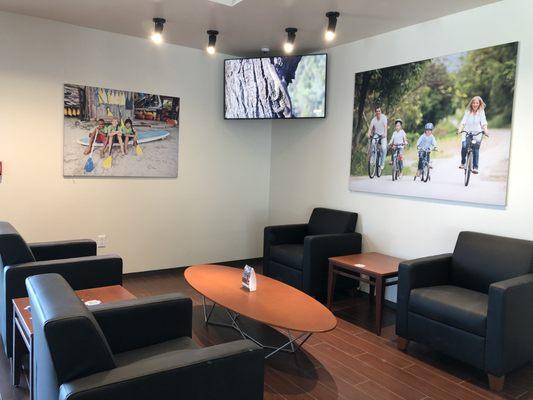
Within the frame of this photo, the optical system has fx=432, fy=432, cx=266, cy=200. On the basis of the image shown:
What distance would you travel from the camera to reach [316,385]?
273 cm

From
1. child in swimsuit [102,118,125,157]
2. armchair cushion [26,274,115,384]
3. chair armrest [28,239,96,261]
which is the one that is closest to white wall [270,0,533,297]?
child in swimsuit [102,118,125,157]

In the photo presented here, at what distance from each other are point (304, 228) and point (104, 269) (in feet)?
8.10

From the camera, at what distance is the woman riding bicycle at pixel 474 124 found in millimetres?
3484

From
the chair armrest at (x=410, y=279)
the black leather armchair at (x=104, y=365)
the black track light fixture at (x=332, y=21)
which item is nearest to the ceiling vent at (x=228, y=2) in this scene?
the black track light fixture at (x=332, y=21)

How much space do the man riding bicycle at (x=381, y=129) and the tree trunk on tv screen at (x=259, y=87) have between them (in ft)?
3.23

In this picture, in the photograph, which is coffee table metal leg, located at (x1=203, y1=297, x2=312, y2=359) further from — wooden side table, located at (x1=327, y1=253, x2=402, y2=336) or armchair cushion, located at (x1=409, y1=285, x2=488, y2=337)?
armchair cushion, located at (x1=409, y1=285, x2=488, y2=337)

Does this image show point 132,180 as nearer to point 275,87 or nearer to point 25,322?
point 275,87

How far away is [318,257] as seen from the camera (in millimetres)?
4188

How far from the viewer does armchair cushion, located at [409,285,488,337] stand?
109 inches

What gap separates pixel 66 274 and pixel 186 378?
1700mm

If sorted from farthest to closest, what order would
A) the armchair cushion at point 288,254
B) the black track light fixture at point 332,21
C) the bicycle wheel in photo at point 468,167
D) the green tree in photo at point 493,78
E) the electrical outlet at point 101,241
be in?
1. the electrical outlet at point 101,241
2. the armchair cushion at point 288,254
3. the black track light fixture at point 332,21
4. the bicycle wheel in photo at point 468,167
5. the green tree in photo at point 493,78

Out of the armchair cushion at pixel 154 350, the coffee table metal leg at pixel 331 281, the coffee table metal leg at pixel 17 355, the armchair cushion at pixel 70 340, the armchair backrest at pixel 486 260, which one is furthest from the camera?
the coffee table metal leg at pixel 331 281

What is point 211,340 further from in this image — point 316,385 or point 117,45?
point 117,45

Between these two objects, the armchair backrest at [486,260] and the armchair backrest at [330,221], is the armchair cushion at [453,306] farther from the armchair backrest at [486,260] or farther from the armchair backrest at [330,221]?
the armchair backrest at [330,221]
